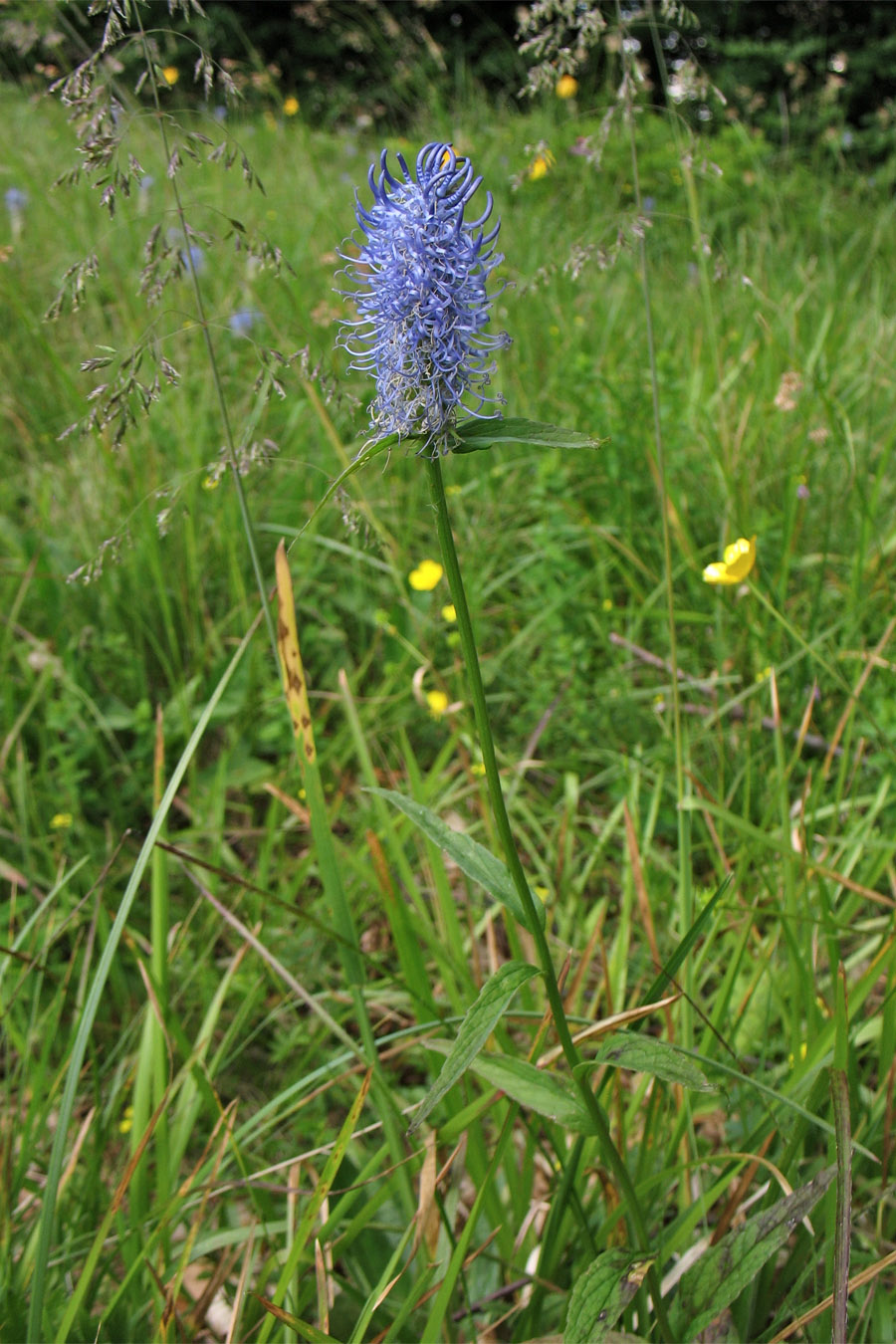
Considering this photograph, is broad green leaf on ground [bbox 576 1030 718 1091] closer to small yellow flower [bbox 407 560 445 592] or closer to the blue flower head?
the blue flower head

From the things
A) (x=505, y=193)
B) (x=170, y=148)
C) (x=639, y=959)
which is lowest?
(x=639, y=959)

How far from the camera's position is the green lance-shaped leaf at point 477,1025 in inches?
28.5

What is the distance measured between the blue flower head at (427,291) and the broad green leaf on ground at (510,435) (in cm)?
1

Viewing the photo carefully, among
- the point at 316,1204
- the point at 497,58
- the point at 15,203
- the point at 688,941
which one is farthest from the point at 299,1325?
the point at 497,58

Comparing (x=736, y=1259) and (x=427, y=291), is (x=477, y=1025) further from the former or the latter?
(x=427, y=291)

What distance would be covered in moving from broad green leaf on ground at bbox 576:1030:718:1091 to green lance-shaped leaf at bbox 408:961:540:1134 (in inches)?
4.4

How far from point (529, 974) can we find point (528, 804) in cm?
118

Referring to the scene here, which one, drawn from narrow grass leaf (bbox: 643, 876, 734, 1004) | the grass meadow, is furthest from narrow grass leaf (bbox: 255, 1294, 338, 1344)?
narrow grass leaf (bbox: 643, 876, 734, 1004)

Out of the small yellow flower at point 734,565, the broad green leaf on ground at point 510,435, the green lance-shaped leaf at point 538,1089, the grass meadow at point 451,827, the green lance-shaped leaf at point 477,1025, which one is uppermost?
the broad green leaf on ground at point 510,435

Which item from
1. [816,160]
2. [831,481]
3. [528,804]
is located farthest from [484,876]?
[816,160]

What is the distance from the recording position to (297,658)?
A: 43.0 inches

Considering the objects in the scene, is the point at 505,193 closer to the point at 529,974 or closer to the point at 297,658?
the point at 297,658

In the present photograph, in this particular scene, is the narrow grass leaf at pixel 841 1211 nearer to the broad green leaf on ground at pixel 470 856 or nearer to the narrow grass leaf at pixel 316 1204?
the broad green leaf on ground at pixel 470 856

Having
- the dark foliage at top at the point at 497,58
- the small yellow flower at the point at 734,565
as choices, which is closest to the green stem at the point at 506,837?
the small yellow flower at the point at 734,565
